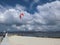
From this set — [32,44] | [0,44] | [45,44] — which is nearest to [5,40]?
[0,44]

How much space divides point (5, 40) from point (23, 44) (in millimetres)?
2872

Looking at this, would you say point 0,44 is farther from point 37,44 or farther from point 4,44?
point 37,44

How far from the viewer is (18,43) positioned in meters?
15.1

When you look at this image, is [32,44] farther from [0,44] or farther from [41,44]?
[0,44]

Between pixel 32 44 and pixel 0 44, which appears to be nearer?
pixel 0 44

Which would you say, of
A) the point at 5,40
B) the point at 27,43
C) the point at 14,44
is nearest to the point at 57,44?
the point at 27,43

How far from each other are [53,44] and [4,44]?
601 centimetres

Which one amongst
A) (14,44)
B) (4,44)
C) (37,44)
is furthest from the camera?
(37,44)

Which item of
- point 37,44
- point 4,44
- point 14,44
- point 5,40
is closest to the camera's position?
point 4,44

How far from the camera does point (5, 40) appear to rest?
12.5 meters

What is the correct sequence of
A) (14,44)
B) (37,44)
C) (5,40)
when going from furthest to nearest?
1. (37,44)
2. (14,44)
3. (5,40)

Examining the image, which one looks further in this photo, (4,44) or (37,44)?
(37,44)

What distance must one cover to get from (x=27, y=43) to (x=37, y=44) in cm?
93

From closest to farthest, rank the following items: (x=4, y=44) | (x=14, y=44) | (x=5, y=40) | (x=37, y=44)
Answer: (x=4, y=44) → (x=5, y=40) → (x=14, y=44) → (x=37, y=44)
